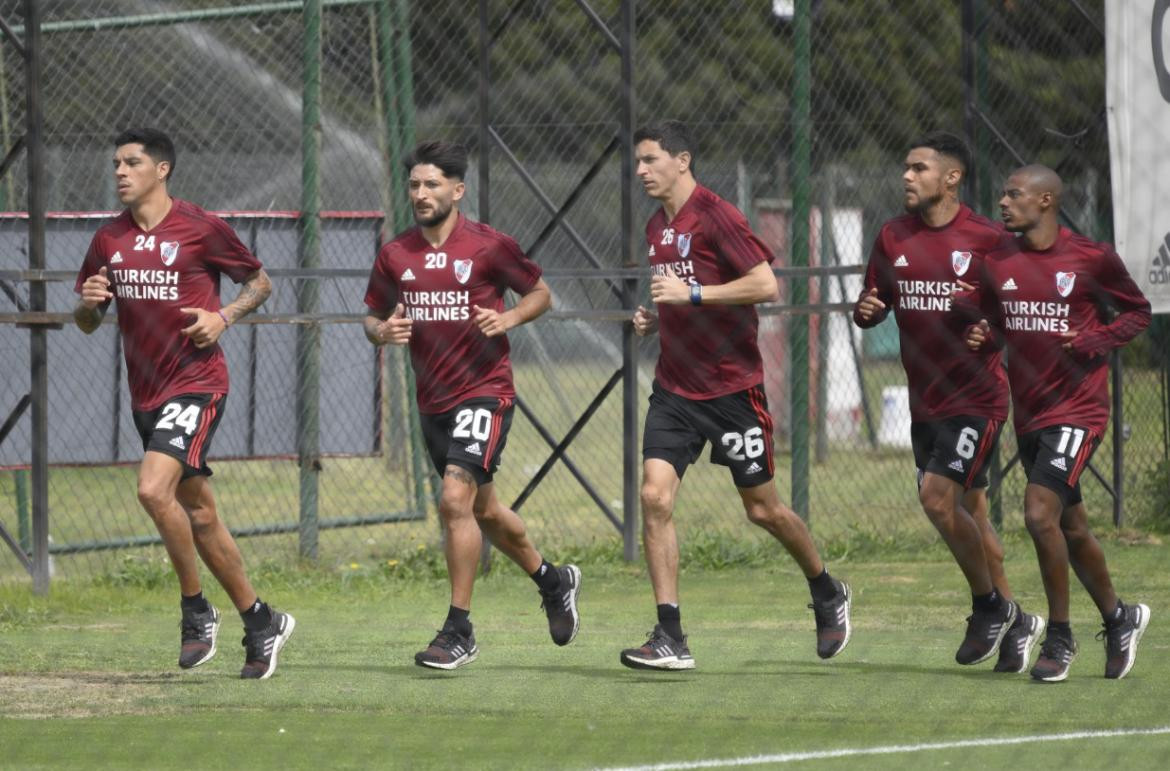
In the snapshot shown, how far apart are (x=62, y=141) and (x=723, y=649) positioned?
21.2ft

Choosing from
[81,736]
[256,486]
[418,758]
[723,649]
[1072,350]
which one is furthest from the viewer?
[256,486]

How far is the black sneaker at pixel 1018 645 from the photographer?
788cm

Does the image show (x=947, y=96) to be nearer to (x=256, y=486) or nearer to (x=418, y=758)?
(x=256, y=486)

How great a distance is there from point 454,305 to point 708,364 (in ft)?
3.67

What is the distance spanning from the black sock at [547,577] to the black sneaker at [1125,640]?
7.70 feet

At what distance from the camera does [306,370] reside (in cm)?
1163

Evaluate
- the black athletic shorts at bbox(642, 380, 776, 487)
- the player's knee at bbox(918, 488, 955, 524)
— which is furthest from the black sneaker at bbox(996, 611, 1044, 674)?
the black athletic shorts at bbox(642, 380, 776, 487)

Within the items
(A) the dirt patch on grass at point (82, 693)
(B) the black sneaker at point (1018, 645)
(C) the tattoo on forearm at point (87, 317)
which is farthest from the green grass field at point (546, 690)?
(C) the tattoo on forearm at point (87, 317)

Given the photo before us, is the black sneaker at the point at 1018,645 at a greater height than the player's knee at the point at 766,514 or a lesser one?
lesser

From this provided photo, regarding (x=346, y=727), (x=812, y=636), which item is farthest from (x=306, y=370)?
(x=346, y=727)

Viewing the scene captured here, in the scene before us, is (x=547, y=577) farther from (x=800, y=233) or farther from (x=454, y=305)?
(x=800, y=233)

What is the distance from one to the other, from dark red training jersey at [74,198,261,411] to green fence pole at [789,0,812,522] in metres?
4.93

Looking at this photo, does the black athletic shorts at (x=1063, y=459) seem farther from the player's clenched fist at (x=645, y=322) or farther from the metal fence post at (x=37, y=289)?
the metal fence post at (x=37, y=289)

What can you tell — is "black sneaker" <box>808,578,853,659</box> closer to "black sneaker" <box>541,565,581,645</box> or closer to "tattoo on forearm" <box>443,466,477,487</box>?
"black sneaker" <box>541,565,581,645</box>
